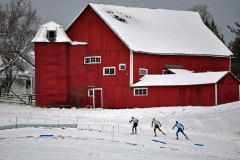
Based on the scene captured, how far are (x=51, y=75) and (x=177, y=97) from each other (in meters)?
12.5

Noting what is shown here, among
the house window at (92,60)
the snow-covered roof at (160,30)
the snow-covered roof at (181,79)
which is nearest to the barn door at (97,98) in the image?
the house window at (92,60)

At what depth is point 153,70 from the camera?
176ft

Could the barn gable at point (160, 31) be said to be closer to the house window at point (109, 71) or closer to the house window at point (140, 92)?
the house window at point (109, 71)

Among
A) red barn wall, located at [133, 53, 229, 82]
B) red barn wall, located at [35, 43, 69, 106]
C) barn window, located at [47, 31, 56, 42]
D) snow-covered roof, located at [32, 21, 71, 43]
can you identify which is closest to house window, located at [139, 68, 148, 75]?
red barn wall, located at [133, 53, 229, 82]

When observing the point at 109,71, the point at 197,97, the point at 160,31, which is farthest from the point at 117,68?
the point at 160,31

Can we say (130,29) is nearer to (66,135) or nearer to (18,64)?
(18,64)

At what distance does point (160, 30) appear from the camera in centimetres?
5762

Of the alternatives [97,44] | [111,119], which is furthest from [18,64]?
[111,119]

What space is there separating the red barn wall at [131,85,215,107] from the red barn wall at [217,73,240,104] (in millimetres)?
863

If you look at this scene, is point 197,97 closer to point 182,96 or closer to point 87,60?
point 182,96

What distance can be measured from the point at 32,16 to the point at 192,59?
62.0ft

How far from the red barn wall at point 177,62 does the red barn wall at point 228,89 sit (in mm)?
7191

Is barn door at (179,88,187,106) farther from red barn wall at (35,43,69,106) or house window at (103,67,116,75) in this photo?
red barn wall at (35,43,69,106)

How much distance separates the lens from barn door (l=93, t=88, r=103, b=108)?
52188 mm
